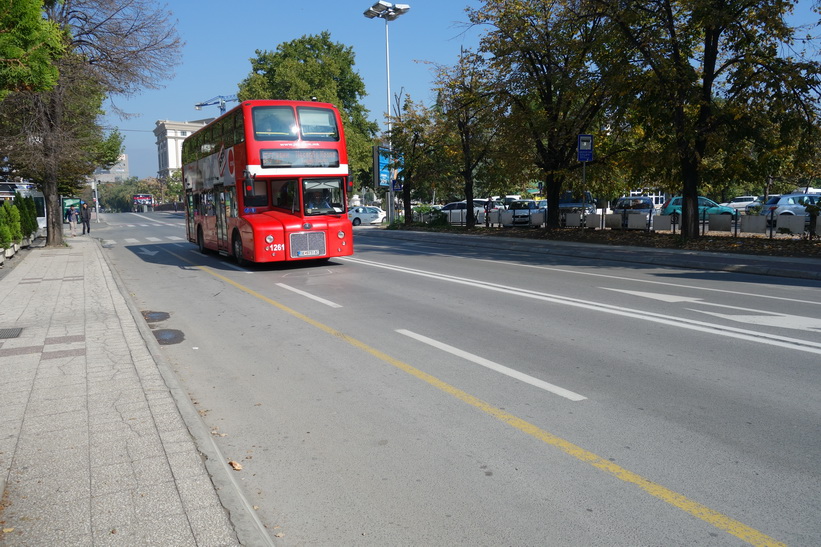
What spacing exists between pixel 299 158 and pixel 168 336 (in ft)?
28.1

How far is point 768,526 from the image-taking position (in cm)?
344

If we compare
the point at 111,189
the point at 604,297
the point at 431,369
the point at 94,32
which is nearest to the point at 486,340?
the point at 431,369

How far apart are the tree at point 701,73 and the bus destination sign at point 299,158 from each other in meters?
10.3

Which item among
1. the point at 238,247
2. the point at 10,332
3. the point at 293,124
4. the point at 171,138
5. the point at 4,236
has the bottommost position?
the point at 10,332

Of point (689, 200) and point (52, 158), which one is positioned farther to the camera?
point (52, 158)

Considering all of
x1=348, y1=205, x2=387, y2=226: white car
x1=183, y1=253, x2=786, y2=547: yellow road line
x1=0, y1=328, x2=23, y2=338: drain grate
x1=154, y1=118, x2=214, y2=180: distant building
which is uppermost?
x1=154, y1=118, x2=214, y2=180: distant building

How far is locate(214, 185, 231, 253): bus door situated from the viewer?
18.6m

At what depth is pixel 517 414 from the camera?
17.2ft

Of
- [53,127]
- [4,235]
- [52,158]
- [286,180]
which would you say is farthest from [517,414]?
[53,127]

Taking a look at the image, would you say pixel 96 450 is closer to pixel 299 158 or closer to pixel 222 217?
pixel 299 158

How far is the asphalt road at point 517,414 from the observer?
3623 mm

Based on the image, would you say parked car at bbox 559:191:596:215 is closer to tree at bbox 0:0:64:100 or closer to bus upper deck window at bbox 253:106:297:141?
bus upper deck window at bbox 253:106:297:141

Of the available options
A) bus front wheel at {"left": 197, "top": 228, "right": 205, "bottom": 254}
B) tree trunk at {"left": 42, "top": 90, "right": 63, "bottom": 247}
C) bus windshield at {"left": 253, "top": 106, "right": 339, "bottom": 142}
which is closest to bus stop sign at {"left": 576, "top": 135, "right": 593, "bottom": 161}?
bus windshield at {"left": 253, "top": 106, "right": 339, "bottom": 142}

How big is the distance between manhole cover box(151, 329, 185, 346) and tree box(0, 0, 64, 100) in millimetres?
3521
